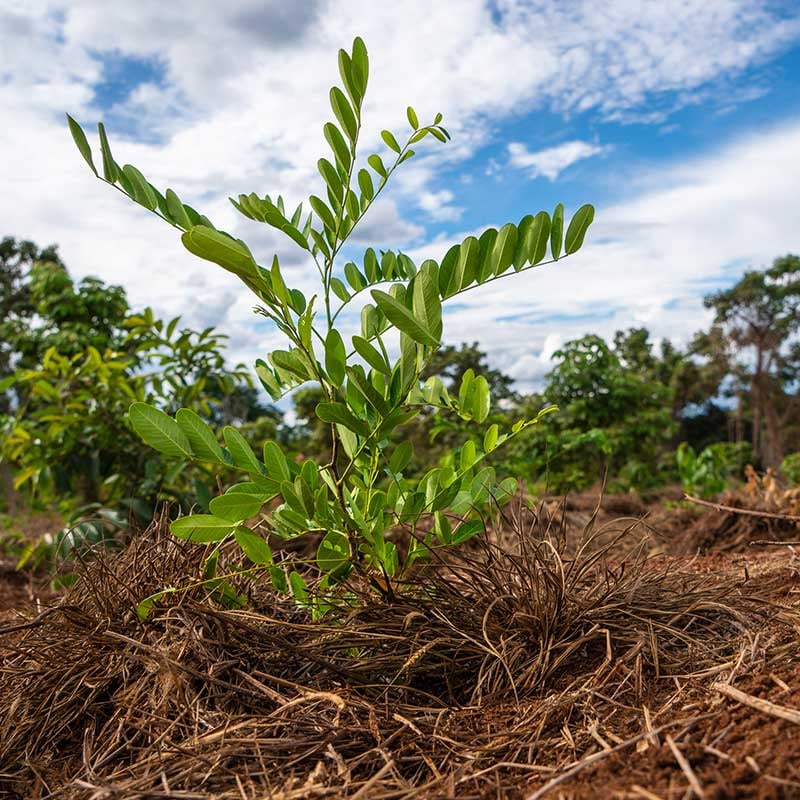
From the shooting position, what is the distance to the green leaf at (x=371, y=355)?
4.73 feet

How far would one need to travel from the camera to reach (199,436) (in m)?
1.56

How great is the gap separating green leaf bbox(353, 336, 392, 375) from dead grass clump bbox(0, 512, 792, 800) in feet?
1.59

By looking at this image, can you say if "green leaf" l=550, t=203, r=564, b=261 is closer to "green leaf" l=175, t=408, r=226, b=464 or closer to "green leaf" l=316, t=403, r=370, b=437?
"green leaf" l=316, t=403, r=370, b=437

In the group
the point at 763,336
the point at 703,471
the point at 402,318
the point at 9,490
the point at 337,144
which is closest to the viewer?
the point at 402,318

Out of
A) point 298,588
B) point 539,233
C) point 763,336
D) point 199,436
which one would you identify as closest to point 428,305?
point 539,233

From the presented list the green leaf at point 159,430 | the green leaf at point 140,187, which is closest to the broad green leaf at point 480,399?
the green leaf at point 159,430

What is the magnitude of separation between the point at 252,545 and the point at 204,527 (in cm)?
10

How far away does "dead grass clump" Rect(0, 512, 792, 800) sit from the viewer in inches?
48.7

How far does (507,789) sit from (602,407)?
24.4ft

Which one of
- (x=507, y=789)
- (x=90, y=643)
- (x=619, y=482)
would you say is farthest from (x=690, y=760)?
(x=619, y=482)

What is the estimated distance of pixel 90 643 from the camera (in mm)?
1660

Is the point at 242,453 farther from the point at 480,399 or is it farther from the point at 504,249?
the point at 504,249

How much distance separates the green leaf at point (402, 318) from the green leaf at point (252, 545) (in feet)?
1.74

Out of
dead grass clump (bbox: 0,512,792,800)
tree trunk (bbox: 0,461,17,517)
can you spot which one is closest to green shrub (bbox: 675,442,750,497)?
dead grass clump (bbox: 0,512,792,800)
